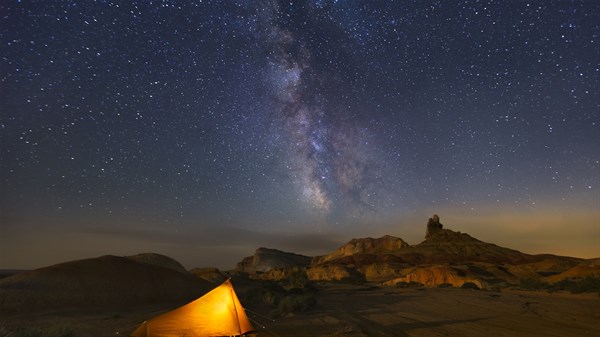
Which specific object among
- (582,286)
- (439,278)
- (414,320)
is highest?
(582,286)

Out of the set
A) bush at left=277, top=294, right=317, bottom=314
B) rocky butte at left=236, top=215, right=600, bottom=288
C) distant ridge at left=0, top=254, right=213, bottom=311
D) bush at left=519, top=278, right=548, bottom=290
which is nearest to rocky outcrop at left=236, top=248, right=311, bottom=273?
rocky butte at left=236, top=215, right=600, bottom=288

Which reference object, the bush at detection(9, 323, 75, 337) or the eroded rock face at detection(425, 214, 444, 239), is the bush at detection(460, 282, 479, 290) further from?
the eroded rock face at detection(425, 214, 444, 239)

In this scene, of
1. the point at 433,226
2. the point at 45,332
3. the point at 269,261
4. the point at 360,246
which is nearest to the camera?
the point at 45,332

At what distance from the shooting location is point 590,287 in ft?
94.4

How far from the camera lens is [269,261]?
152 meters

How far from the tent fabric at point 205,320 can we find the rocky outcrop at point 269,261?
450ft

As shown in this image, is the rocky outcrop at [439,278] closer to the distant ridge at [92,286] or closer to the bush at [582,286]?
the bush at [582,286]

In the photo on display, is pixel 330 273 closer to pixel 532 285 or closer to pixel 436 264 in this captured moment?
pixel 436 264

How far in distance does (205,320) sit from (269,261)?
474ft

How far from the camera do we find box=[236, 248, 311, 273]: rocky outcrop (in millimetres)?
149087

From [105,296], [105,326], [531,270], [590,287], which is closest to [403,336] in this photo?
[105,326]

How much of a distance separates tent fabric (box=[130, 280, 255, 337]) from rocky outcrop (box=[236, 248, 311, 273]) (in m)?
137

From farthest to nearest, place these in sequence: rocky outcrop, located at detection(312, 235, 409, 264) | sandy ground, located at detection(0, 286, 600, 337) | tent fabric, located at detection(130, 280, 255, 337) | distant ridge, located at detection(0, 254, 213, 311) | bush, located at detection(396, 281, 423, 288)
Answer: rocky outcrop, located at detection(312, 235, 409, 264) → bush, located at detection(396, 281, 423, 288) → distant ridge, located at detection(0, 254, 213, 311) → sandy ground, located at detection(0, 286, 600, 337) → tent fabric, located at detection(130, 280, 255, 337)

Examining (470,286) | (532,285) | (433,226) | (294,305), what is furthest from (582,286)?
(433,226)
